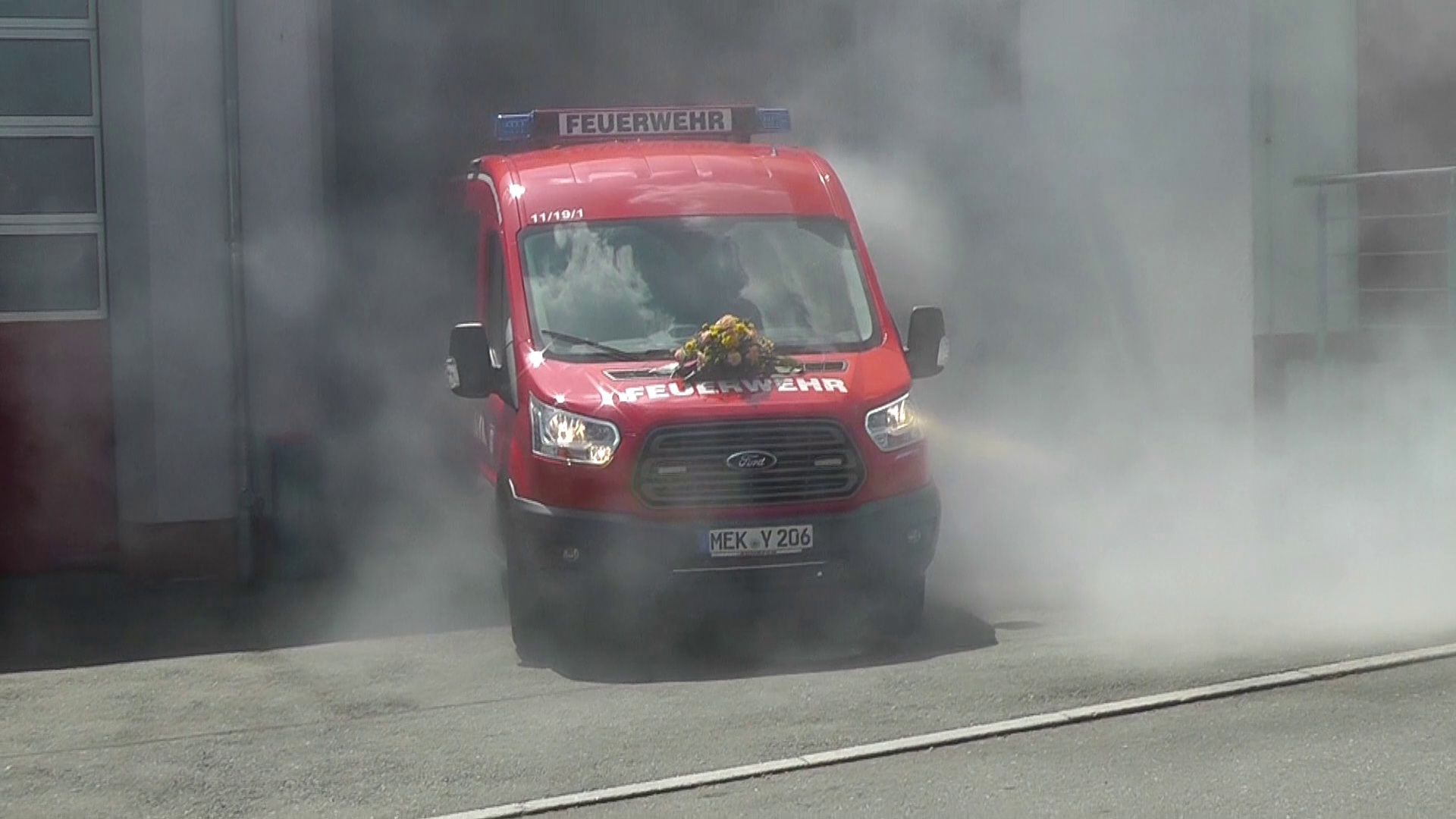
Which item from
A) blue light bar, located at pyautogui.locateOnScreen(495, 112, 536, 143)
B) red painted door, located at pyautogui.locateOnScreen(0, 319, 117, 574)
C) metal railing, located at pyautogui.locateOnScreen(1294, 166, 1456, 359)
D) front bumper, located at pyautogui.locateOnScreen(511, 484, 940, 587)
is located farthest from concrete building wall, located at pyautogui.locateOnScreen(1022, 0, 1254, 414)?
red painted door, located at pyautogui.locateOnScreen(0, 319, 117, 574)

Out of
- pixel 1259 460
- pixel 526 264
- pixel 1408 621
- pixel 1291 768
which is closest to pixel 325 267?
pixel 526 264

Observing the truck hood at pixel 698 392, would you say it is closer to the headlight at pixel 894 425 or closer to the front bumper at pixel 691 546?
the headlight at pixel 894 425

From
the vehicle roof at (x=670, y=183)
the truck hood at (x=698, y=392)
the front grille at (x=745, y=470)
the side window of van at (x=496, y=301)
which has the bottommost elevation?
the front grille at (x=745, y=470)

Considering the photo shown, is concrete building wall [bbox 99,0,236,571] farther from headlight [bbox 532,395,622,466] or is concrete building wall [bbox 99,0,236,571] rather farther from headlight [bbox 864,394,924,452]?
headlight [bbox 864,394,924,452]

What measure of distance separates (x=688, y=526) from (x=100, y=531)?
14.2ft

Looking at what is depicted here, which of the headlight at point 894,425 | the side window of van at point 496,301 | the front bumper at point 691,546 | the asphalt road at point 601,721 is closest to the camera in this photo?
the asphalt road at point 601,721

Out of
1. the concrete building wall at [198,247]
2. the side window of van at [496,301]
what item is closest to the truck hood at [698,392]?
the side window of van at [496,301]

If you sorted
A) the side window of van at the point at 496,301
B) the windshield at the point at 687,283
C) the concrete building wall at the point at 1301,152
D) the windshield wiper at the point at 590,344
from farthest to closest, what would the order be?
the concrete building wall at the point at 1301,152 → the side window of van at the point at 496,301 → the windshield at the point at 687,283 → the windshield wiper at the point at 590,344

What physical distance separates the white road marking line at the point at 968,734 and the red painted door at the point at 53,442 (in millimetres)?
5600

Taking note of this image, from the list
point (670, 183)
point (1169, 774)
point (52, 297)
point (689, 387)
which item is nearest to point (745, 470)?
point (689, 387)

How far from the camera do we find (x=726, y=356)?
7980 mm

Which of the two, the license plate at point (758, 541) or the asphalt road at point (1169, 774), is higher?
the license plate at point (758, 541)

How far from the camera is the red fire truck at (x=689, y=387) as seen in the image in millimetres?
7781

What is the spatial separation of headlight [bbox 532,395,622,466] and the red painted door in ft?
11.9
